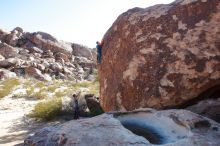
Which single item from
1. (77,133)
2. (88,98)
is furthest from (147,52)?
(88,98)

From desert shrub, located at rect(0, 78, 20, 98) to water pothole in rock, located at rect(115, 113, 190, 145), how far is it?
16718 mm

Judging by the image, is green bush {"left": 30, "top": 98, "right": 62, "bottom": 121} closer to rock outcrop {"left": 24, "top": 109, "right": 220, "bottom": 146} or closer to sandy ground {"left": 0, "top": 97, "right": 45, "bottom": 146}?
sandy ground {"left": 0, "top": 97, "right": 45, "bottom": 146}

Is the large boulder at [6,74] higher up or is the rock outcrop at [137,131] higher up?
the large boulder at [6,74]

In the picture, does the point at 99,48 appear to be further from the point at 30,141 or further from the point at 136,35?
the point at 30,141

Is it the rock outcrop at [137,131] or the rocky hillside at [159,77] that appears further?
the rocky hillside at [159,77]

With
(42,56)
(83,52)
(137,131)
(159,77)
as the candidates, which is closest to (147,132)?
(137,131)

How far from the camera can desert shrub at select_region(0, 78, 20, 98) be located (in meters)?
19.7

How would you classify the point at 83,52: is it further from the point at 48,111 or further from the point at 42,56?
the point at 48,111

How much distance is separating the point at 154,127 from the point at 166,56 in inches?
56.6

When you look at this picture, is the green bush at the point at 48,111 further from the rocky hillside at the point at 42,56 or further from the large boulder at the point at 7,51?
the large boulder at the point at 7,51

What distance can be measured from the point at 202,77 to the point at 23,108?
1340cm

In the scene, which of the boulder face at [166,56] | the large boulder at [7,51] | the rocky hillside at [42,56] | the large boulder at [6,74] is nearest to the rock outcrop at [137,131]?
the boulder face at [166,56]

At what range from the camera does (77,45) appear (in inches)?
1676

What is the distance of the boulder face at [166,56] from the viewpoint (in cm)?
444
